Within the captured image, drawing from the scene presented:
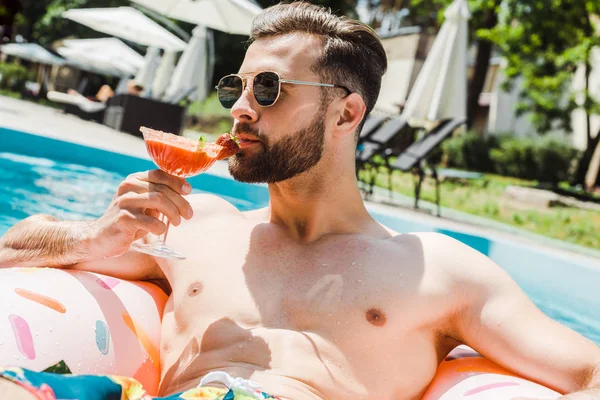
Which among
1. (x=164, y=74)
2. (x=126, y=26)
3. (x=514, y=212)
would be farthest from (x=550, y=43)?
(x=126, y=26)

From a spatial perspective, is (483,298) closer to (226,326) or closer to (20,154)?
(226,326)

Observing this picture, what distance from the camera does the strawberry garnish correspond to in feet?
6.84

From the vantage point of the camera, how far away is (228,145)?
2.11 m

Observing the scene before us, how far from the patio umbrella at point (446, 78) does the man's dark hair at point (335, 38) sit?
11357 mm

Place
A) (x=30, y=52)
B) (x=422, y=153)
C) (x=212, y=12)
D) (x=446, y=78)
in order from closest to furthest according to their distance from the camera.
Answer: (x=422, y=153), (x=446, y=78), (x=212, y=12), (x=30, y=52)

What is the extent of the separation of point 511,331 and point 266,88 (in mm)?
1112

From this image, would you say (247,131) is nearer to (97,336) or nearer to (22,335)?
(97,336)

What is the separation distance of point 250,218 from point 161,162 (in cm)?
55

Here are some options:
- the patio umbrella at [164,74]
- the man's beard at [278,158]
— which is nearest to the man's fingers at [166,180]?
the man's beard at [278,158]

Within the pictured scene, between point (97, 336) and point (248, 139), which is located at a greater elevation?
point (248, 139)

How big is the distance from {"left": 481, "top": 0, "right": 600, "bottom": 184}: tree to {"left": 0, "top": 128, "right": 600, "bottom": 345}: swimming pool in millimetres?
9986

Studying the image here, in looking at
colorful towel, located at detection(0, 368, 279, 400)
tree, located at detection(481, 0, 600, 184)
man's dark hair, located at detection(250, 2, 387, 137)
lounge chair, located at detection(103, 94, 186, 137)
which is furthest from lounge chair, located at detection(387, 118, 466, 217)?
colorful towel, located at detection(0, 368, 279, 400)

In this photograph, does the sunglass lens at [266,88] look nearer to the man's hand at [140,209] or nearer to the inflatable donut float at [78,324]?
the man's hand at [140,209]

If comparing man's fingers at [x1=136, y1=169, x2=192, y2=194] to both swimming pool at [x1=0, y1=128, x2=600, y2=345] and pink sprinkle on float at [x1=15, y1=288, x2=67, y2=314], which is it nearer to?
pink sprinkle on float at [x1=15, y1=288, x2=67, y2=314]
